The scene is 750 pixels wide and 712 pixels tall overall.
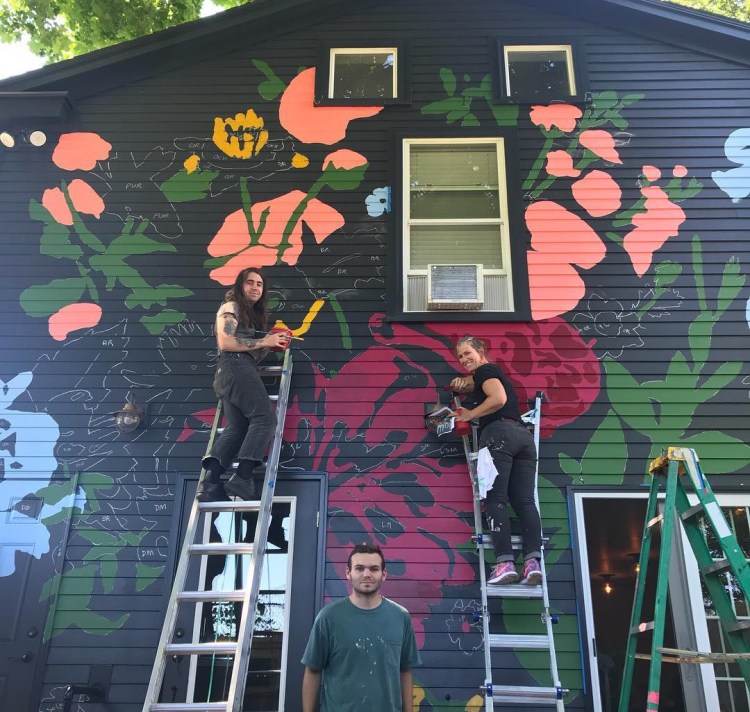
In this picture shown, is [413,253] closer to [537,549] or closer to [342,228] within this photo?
[342,228]

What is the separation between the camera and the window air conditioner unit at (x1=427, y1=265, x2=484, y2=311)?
5359mm

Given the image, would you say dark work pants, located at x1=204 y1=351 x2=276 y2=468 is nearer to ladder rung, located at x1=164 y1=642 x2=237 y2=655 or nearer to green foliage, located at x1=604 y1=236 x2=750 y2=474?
ladder rung, located at x1=164 y1=642 x2=237 y2=655

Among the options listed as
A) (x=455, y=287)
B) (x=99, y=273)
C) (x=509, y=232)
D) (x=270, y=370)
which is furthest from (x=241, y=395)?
(x=509, y=232)

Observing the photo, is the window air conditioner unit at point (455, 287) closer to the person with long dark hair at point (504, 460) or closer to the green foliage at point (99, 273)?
the person with long dark hair at point (504, 460)

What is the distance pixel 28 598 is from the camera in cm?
474

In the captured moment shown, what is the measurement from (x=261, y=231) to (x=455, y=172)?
1.73 m

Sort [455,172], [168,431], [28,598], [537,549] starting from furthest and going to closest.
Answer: [455,172] → [168,431] → [28,598] → [537,549]

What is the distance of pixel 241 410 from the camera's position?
4.45 meters

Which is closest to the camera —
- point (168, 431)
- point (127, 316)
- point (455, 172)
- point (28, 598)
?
A: point (28, 598)

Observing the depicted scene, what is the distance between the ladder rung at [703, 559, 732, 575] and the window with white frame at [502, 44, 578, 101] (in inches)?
164

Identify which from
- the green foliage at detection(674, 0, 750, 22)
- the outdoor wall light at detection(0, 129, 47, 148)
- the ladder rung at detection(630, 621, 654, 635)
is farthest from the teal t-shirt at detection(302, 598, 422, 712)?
the green foliage at detection(674, 0, 750, 22)

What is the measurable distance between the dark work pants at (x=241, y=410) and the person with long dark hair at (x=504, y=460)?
1.31 meters

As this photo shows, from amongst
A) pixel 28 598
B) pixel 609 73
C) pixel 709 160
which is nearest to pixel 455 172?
pixel 609 73

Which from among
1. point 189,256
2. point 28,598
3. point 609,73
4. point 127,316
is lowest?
point 28,598
